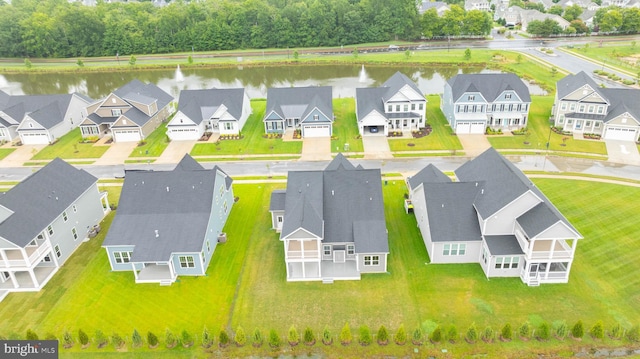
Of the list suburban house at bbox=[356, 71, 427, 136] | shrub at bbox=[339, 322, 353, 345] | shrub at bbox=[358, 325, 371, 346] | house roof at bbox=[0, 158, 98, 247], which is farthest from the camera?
suburban house at bbox=[356, 71, 427, 136]

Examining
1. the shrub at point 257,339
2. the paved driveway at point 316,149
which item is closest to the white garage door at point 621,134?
the paved driveway at point 316,149

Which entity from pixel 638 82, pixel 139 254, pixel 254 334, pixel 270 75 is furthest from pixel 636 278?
pixel 270 75

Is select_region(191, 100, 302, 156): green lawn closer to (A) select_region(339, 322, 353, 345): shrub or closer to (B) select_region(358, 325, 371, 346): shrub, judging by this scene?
(A) select_region(339, 322, 353, 345): shrub

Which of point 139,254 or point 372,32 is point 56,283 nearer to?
point 139,254

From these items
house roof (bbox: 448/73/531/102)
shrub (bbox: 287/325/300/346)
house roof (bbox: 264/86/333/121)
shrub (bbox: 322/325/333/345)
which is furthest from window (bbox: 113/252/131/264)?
house roof (bbox: 448/73/531/102)

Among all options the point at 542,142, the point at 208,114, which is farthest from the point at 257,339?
the point at 542,142

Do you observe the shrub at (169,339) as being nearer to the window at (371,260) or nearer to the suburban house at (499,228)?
the window at (371,260)
